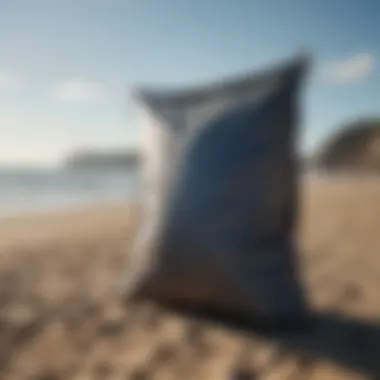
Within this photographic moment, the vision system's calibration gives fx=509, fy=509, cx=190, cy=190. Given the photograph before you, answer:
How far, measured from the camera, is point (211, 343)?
143 centimetres

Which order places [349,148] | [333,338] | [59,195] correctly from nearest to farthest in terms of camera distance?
[333,338]
[59,195]
[349,148]

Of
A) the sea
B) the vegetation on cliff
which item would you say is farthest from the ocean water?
the vegetation on cliff

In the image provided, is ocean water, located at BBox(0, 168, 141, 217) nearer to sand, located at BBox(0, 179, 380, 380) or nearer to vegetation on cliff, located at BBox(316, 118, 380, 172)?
sand, located at BBox(0, 179, 380, 380)

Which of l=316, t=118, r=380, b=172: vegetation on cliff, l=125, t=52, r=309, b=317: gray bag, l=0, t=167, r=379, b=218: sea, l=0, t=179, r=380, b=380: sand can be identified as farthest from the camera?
l=316, t=118, r=380, b=172: vegetation on cliff

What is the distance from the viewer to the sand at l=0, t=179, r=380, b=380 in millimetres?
1280

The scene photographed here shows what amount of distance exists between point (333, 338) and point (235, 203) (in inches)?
19.4

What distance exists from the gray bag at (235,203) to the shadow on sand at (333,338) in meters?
0.05

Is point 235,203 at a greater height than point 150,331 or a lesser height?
greater

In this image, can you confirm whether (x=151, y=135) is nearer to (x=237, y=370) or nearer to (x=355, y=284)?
(x=237, y=370)

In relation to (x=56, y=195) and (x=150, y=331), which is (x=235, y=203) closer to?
(x=150, y=331)

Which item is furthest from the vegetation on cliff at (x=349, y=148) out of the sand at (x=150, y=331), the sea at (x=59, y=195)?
the sand at (x=150, y=331)

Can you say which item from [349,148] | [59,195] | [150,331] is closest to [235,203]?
[150,331]

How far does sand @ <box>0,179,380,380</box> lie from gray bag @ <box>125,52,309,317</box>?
13 centimetres

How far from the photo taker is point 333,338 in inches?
59.4
